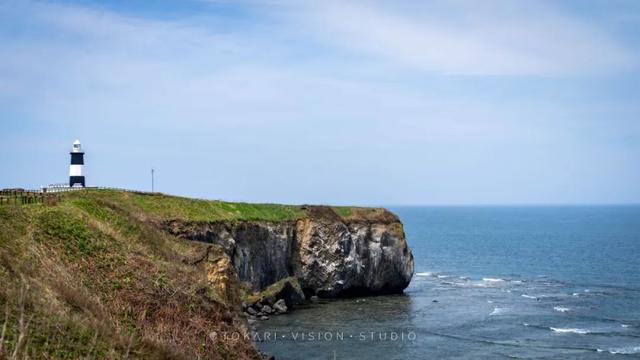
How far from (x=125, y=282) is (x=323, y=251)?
155 feet

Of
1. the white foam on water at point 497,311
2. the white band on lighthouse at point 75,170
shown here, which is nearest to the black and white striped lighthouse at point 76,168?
the white band on lighthouse at point 75,170

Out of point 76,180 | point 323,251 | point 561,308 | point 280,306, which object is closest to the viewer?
point 280,306

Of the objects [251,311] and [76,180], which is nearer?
[251,311]

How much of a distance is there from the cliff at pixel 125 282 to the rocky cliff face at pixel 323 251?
1.17 ft

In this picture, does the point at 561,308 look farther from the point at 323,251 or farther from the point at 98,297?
the point at 98,297

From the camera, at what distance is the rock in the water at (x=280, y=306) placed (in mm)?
59844

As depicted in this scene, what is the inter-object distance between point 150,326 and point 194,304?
3389 mm

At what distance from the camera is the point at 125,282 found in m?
26.3

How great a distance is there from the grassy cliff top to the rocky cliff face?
79 cm

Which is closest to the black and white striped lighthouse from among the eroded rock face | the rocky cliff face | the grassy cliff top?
the grassy cliff top

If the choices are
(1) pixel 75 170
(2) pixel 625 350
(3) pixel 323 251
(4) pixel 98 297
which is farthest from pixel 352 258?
(4) pixel 98 297

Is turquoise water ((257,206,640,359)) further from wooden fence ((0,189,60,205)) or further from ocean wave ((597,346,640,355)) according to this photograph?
wooden fence ((0,189,60,205))

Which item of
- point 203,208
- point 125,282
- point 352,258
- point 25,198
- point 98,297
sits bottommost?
point 352,258

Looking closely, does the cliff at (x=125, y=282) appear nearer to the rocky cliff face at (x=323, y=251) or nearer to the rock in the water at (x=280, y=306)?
the rock in the water at (x=280, y=306)
